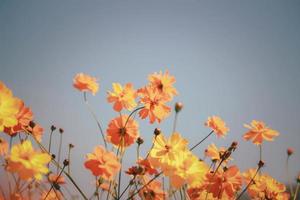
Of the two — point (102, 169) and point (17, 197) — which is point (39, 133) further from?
point (102, 169)

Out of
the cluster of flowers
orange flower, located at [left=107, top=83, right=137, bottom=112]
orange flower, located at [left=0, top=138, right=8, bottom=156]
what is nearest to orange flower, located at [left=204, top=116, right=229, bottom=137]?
the cluster of flowers

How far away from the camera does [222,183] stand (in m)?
1.36

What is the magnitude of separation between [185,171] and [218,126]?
72 cm

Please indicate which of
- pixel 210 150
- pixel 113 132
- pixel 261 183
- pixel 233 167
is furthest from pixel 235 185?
pixel 113 132

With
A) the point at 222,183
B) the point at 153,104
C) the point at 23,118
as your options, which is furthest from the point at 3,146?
the point at 222,183

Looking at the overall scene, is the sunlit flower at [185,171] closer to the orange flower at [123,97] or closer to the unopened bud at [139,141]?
the orange flower at [123,97]

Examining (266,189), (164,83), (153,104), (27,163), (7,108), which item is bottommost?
(266,189)

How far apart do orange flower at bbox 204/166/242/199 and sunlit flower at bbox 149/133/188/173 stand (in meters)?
0.34

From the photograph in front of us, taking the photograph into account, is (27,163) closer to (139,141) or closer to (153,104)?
(153,104)

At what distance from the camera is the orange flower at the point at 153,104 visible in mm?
1275

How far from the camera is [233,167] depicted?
142 cm

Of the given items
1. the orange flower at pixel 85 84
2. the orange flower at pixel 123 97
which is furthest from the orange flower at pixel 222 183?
the orange flower at pixel 85 84

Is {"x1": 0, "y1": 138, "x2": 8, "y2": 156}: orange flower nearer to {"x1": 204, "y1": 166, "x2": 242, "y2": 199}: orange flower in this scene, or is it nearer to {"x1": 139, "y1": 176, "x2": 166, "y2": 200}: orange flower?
{"x1": 139, "y1": 176, "x2": 166, "y2": 200}: orange flower

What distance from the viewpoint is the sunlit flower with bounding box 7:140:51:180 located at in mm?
714
